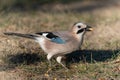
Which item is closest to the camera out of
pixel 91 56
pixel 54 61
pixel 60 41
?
pixel 60 41

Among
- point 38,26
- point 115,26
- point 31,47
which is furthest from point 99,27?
point 31,47

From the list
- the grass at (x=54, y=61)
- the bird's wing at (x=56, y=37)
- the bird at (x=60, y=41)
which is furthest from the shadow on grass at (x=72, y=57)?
the bird's wing at (x=56, y=37)

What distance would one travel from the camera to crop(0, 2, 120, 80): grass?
6438 mm

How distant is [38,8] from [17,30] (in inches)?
150

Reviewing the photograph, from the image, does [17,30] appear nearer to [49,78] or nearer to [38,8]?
[49,78]

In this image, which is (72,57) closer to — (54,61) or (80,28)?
(54,61)

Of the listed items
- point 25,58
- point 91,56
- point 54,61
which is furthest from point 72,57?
point 25,58

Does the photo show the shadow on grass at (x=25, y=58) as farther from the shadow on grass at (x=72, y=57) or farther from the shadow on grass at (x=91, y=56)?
the shadow on grass at (x=91, y=56)

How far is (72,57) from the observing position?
7.33 m

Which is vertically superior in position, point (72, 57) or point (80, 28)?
point (80, 28)

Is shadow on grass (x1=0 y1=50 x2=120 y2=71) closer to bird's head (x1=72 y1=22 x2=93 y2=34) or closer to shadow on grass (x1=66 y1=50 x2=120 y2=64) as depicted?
shadow on grass (x1=66 y1=50 x2=120 y2=64)

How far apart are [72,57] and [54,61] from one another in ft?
1.27

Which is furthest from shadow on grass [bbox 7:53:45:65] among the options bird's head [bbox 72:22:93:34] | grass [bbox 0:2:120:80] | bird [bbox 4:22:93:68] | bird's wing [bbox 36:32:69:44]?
bird's head [bbox 72:22:93:34]

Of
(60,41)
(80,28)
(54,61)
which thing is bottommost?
(54,61)
